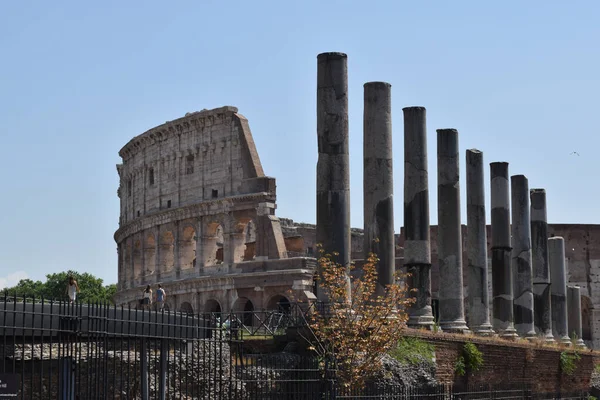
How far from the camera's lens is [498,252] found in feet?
114

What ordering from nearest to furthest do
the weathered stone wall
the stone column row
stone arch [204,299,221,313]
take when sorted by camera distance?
1. the stone column row
2. stone arch [204,299,221,313]
3. the weathered stone wall

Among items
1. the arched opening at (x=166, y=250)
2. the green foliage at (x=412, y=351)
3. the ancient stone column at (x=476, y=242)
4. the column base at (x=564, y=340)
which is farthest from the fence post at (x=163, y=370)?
the arched opening at (x=166, y=250)

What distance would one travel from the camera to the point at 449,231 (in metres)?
30.2

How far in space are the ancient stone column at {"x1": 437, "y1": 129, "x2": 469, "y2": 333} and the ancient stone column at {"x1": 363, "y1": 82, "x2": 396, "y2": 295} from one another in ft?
13.7

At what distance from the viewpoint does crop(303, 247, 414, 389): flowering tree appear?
20500 millimetres

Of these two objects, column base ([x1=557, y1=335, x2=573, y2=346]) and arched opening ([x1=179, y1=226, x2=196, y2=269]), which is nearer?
column base ([x1=557, y1=335, x2=573, y2=346])

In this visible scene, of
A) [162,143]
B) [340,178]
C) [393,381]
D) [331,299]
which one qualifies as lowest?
[393,381]

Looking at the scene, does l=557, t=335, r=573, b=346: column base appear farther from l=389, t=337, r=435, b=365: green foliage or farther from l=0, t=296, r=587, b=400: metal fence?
l=0, t=296, r=587, b=400: metal fence

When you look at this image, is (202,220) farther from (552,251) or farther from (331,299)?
(331,299)

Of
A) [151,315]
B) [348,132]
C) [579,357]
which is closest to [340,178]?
[348,132]

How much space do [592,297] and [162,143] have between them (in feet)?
82.4

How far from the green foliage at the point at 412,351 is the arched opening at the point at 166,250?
3377 cm

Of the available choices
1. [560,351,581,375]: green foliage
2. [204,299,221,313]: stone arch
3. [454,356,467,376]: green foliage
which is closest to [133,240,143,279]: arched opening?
[204,299,221,313]: stone arch

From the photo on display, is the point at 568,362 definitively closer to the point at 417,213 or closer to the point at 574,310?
the point at 417,213
